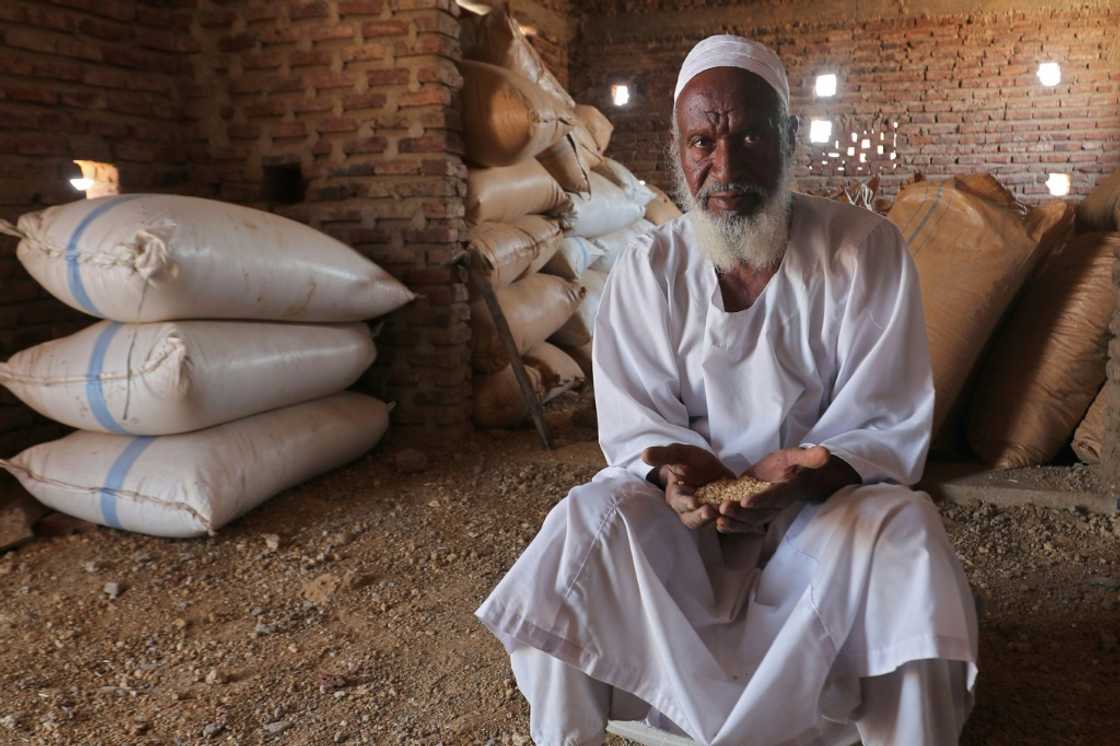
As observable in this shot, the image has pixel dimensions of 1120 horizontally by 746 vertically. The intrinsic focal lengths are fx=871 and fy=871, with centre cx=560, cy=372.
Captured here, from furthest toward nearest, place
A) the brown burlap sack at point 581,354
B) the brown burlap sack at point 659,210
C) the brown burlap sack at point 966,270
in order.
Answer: the brown burlap sack at point 659,210, the brown burlap sack at point 581,354, the brown burlap sack at point 966,270

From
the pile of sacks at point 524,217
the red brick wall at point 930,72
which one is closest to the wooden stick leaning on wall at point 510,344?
the pile of sacks at point 524,217

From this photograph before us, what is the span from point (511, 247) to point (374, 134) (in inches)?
32.6

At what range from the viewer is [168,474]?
9.21 feet

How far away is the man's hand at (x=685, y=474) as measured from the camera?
1518 mm

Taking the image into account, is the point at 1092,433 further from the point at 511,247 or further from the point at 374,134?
the point at 374,134

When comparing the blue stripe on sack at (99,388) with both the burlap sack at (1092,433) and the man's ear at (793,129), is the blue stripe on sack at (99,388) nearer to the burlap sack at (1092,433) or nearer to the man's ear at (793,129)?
the man's ear at (793,129)

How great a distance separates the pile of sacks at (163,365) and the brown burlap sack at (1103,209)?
2.99 m

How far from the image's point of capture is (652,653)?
4.83 ft

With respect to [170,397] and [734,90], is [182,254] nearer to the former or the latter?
[170,397]

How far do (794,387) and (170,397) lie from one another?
1986 millimetres

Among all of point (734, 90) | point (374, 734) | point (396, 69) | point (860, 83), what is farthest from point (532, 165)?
point (860, 83)

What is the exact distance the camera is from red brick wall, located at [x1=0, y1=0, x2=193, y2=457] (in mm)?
3410

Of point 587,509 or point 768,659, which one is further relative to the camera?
point 587,509

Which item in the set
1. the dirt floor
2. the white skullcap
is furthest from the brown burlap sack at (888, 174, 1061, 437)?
the white skullcap
